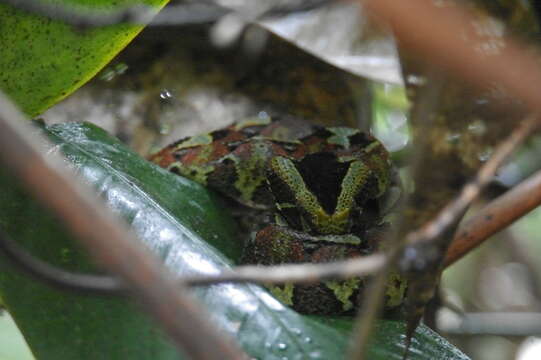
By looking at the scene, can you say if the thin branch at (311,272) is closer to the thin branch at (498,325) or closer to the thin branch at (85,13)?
the thin branch at (85,13)

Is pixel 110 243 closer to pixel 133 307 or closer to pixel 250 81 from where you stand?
pixel 133 307

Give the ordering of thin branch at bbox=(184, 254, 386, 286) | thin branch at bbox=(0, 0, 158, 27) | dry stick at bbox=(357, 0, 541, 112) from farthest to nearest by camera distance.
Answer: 1. thin branch at bbox=(0, 0, 158, 27)
2. thin branch at bbox=(184, 254, 386, 286)
3. dry stick at bbox=(357, 0, 541, 112)

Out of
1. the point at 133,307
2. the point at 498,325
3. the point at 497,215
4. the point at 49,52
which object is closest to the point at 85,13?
the point at 49,52

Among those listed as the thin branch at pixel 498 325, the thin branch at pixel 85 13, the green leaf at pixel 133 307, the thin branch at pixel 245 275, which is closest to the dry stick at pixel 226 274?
the thin branch at pixel 245 275

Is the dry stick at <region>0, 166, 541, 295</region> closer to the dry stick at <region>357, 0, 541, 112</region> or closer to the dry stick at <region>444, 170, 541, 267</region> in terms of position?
the dry stick at <region>357, 0, 541, 112</region>

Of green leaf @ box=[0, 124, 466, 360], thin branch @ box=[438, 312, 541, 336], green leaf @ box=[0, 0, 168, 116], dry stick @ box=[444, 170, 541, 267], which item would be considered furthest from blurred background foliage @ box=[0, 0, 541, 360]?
green leaf @ box=[0, 124, 466, 360]
